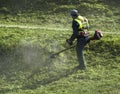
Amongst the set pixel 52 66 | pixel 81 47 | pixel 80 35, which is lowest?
pixel 52 66

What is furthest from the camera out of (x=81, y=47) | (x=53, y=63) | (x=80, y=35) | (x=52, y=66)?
(x=53, y=63)

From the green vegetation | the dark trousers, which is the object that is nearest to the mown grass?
the green vegetation

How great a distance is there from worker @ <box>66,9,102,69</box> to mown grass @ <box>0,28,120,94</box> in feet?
1.60

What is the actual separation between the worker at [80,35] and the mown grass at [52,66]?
49cm

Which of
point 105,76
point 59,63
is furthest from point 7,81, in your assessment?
point 105,76

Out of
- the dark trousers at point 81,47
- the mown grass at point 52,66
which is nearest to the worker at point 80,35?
the dark trousers at point 81,47

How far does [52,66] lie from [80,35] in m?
1.56

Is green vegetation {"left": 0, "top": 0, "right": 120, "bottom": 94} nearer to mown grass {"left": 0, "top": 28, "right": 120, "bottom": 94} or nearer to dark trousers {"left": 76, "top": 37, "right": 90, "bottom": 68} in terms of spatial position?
mown grass {"left": 0, "top": 28, "right": 120, "bottom": 94}

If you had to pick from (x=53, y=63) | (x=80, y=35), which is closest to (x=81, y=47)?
(x=80, y=35)

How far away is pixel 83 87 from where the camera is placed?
45.1 feet

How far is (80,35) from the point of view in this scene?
14.6 m

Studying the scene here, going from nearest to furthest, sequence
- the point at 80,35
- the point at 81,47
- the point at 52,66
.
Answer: the point at 80,35, the point at 81,47, the point at 52,66

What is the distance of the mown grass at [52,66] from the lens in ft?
45.5

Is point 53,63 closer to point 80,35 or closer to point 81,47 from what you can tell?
point 81,47
